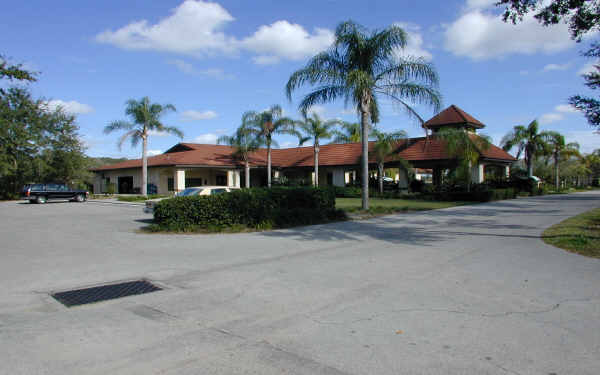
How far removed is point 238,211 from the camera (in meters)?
13.7

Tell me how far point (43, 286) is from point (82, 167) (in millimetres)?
41749

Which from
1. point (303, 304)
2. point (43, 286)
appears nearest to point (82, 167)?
point (43, 286)

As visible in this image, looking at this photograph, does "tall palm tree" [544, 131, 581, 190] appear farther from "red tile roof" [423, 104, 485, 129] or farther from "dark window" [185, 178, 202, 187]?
"dark window" [185, 178, 202, 187]

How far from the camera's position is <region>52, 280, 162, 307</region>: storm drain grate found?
5945mm

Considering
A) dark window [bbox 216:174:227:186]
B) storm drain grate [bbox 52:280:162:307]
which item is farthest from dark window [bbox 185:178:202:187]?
storm drain grate [bbox 52:280:162:307]

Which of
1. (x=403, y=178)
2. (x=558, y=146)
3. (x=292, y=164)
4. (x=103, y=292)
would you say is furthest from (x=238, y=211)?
(x=558, y=146)

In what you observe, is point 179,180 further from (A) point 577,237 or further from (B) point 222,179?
(A) point 577,237

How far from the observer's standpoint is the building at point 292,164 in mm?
34250

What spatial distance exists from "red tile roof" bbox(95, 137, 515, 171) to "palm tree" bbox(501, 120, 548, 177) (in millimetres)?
3441

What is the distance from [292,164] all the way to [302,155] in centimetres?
218

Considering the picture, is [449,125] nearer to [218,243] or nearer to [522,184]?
[522,184]

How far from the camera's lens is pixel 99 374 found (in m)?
3.59

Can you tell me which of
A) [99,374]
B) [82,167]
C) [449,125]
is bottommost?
[99,374]

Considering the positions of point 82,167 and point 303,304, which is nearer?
point 303,304
